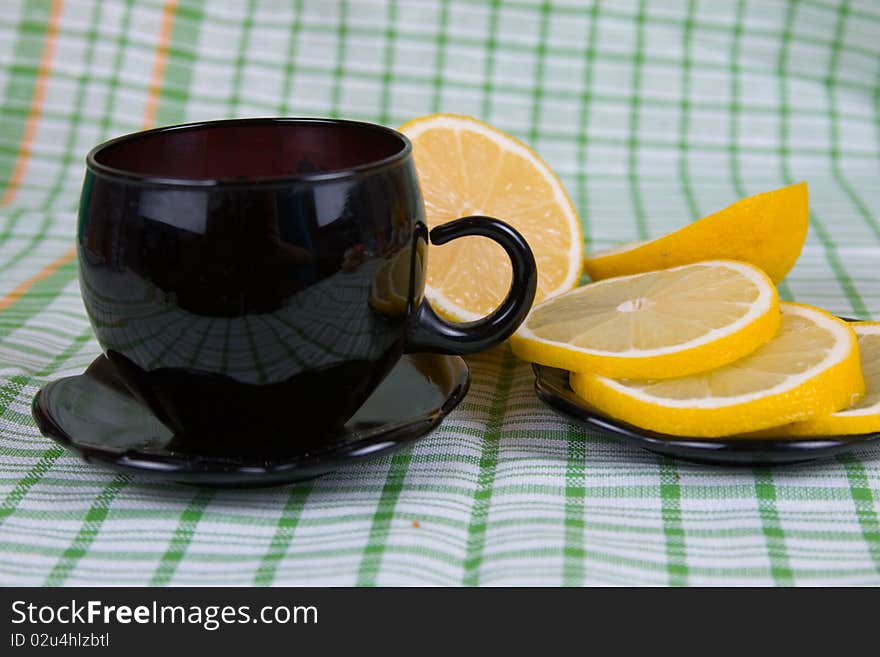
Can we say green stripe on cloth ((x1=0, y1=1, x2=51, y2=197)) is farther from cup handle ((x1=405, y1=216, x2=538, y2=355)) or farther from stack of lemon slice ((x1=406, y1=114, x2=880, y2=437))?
cup handle ((x1=405, y1=216, x2=538, y2=355))

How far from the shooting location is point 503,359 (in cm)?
117

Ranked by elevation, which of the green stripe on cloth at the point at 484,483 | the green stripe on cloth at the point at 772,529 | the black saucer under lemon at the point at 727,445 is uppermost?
the black saucer under lemon at the point at 727,445

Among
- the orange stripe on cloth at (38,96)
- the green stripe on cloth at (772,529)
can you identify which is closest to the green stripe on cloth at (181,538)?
the green stripe on cloth at (772,529)

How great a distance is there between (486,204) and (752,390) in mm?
462

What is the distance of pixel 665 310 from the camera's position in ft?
3.18

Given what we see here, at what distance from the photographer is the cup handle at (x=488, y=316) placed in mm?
883

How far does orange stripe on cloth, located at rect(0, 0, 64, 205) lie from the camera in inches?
76.1

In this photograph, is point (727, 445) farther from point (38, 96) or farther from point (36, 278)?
point (38, 96)

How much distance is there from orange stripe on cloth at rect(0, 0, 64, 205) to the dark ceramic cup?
3.75 feet

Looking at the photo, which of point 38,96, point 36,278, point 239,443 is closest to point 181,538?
point 239,443

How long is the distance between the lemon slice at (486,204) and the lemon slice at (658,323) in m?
0.13

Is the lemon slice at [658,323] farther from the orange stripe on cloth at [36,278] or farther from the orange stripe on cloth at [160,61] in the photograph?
the orange stripe on cloth at [160,61]

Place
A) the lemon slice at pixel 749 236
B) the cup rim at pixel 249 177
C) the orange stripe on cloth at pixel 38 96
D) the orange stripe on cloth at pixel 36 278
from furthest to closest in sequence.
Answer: the orange stripe on cloth at pixel 38 96
the orange stripe on cloth at pixel 36 278
the lemon slice at pixel 749 236
the cup rim at pixel 249 177

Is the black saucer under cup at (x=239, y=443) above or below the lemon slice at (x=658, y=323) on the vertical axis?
below
